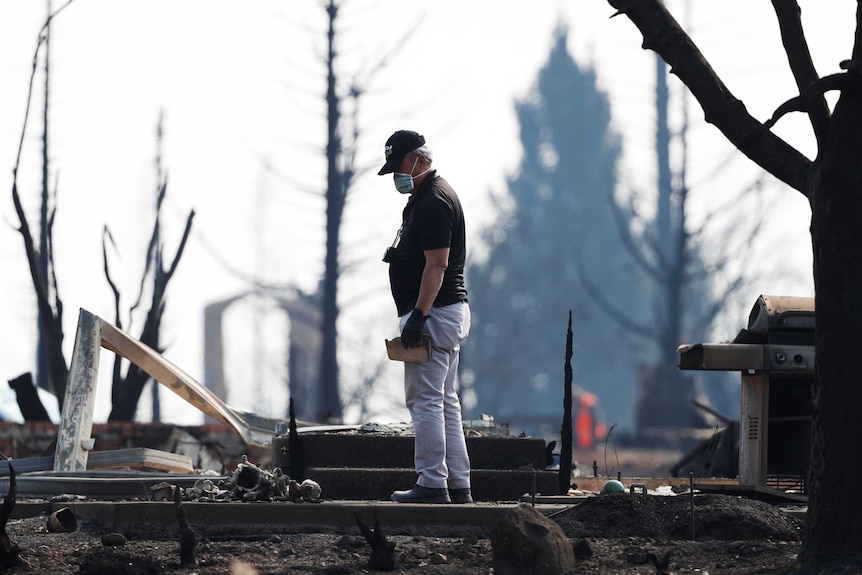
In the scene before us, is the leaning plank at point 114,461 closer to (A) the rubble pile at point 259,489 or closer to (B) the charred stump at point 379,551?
(A) the rubble pile at point 259,489

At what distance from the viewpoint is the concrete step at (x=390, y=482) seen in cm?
998

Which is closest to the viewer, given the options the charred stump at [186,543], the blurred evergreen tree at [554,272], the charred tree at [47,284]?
the charred stump at [186,543]

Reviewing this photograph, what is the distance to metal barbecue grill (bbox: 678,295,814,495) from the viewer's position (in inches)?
389

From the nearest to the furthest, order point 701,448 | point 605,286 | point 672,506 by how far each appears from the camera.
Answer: point 672,506 → point 701,448 → point 605,286

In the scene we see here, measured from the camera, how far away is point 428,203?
8.52m

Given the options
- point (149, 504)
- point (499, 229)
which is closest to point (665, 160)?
point (499, 229)

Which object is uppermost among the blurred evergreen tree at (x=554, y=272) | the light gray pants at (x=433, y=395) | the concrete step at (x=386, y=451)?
the blurred evergreen tree at (x=554, y=272)

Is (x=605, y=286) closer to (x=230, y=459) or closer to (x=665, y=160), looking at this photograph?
(x=665, y=160)

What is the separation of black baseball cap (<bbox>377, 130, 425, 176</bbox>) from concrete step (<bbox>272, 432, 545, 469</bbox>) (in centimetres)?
244

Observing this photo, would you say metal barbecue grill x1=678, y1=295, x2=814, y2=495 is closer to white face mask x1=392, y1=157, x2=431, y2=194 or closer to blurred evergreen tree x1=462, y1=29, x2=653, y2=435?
white face mask x1=392, y1=157, x2=431, y2=194

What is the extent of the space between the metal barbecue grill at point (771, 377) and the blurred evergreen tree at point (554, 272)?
46402 millimetres

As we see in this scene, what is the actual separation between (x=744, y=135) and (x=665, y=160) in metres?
37.0

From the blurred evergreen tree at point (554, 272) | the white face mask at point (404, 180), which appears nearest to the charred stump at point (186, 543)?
the white face mask at point (404, 180)

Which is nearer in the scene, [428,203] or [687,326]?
[428,203]
